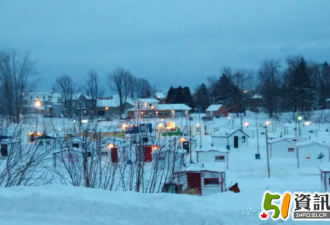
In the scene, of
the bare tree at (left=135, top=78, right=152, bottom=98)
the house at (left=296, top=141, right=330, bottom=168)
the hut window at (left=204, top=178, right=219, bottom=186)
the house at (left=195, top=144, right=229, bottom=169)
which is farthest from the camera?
the bare tree at (left=135, top=78, right=152, bottom=98)


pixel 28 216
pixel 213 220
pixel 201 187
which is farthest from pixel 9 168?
pixel 201 187

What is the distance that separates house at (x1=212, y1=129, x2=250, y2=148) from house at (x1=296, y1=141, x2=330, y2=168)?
552 cm

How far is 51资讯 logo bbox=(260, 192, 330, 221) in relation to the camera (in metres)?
3.09

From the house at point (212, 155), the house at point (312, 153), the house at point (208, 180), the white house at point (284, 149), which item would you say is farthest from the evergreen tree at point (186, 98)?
the house at point (208, 180)

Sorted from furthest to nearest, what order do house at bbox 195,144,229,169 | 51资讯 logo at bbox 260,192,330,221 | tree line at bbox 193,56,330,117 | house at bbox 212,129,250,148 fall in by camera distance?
tree line at bbox 193,56,330,117, house at bbox 212,129,250,148, house at bbox 195,144,229,169, 51资讯 logo at bbox 260,192,330,221

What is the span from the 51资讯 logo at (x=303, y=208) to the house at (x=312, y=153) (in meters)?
13.0

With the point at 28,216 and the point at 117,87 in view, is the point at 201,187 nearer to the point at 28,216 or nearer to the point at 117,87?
the point at 28,216

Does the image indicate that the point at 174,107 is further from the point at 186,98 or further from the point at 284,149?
the point at 284,149

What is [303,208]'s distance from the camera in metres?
3.15

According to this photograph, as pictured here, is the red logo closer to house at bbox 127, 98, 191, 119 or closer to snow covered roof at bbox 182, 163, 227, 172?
snow covered roof at bbox 182, 163, 227, 172

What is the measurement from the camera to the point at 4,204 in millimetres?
3486

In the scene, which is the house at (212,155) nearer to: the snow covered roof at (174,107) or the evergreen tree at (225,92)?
the snow covered roof at (174,107)

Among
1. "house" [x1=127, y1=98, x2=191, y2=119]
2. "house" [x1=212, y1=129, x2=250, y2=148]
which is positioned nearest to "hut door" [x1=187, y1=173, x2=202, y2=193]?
"house" [x1=212, y1=129, x2=250, y2=148]

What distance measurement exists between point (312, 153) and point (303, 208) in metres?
13.7
